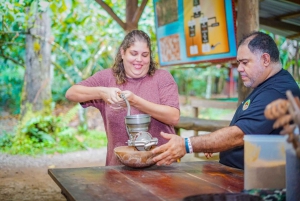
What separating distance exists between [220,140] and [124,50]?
1129mm

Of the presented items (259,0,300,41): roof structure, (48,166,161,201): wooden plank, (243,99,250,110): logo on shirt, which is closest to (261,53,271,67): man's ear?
(243,99,250,110): logo on shirt

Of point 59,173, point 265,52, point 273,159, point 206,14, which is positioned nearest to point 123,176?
point 59,173

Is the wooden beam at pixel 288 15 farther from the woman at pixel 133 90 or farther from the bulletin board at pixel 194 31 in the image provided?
the woman at pixel 133 90

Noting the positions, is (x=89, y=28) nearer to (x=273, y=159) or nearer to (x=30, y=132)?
(x=30, y=132)

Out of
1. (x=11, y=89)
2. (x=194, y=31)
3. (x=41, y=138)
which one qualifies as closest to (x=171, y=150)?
(x=194, y=31)

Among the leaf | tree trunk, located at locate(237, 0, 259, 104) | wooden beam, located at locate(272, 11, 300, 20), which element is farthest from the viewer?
the leaf

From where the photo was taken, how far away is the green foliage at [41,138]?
335 inches

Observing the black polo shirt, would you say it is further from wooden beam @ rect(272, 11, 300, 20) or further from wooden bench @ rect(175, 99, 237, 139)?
wooden beam @ rect(272, 11, 300, 20)

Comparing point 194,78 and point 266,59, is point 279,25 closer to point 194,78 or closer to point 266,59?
point 266,59

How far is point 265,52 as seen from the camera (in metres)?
2.73

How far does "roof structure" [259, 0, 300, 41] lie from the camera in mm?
6457

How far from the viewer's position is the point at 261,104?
2.57m

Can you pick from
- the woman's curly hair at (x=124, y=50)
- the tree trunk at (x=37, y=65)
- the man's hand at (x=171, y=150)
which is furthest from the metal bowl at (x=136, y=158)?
the tree trunk at (x=37, y=65)

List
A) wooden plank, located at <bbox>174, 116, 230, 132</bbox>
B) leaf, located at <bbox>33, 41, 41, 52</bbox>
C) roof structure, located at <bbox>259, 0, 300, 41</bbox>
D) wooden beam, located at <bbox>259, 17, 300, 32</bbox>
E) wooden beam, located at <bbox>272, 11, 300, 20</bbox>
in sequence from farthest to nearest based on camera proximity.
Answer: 1. leaf, located at <bbox>33, 41, 41, 52</bbox>
2. wooden beam, located at <bbox>259, 17, 300, 32</bbox>
3. wooden beam, located at <bbox>272, 11, 300, 20</bbox>
4. roof structure, located at <bbox>259, 0, 300, 41</bbox>
5. wooden plank, located at <bbox>174, 116, 230, 132</bbox>
